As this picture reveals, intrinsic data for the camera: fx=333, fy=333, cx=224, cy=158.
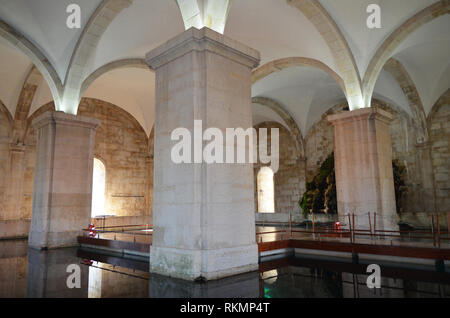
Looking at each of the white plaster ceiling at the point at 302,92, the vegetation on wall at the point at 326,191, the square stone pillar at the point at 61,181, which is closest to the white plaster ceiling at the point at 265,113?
the white plaster ceiling at the point at 302,92

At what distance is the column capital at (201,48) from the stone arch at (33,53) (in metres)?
5.77

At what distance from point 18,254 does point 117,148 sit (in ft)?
35.3

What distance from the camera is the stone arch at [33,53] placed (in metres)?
9.73

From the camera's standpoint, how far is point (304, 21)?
32.7 feet

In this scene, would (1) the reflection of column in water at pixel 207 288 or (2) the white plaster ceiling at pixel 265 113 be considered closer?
(1) the reflection of column in water at pixel 207 288

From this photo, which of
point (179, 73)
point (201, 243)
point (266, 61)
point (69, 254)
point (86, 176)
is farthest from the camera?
point (266, 61)

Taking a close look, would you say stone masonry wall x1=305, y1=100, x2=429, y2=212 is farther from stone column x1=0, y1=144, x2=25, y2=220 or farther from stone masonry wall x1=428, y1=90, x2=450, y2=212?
stone column x1=0, y1=144, x2=25, y2=220

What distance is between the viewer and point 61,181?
33.3 ft

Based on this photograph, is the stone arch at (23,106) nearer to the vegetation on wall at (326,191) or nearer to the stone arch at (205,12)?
the stone arch at (205,12)

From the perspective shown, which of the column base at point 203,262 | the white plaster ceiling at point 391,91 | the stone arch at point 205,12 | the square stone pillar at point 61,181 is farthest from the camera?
the white plaster ceiling at point 391,91

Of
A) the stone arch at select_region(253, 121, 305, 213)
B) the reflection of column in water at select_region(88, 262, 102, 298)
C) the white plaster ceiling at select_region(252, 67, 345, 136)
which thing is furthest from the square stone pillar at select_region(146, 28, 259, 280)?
the stone arch at select_region(253, 121, 305, 213)

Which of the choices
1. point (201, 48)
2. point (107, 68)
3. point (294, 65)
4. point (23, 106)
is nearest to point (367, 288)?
point (201, 48)

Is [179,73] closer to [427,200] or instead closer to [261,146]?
[427,200]
